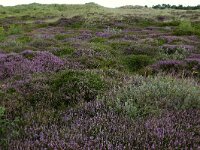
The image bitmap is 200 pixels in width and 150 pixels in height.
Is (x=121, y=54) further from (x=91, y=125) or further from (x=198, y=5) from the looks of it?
(x=198, y=5)

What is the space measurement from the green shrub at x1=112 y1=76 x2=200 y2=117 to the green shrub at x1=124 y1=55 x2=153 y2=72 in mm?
5211

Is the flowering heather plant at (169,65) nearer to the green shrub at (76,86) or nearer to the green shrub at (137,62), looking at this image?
the green shrub at (137,62)

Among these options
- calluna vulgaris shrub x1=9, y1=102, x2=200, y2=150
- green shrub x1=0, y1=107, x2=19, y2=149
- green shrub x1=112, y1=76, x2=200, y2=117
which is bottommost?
green shrub x1=0, y1=107, x2=19, y2=149

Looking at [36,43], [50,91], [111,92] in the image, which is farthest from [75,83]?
[36,43]

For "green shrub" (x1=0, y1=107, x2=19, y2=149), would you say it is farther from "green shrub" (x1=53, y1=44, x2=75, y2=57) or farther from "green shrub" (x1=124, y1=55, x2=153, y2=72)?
"green shrub" (x1=53, y1=44, x2=75, y2=57)

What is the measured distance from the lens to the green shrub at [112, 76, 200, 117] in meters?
5.55

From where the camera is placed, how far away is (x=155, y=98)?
6027mm

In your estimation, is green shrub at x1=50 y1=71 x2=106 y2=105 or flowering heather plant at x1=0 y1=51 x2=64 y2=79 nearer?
green shrub at x1=50 y1=71 x2=106 y2=105

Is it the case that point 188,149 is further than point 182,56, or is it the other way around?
point 182,56

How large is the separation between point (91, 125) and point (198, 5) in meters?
64.8

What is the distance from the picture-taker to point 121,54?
14.2m

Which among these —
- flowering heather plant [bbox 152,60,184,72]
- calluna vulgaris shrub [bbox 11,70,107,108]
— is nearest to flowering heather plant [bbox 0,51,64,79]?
calluna vulgaris shrub [bbox 11,70,107,108]

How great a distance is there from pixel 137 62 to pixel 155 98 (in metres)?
6.54

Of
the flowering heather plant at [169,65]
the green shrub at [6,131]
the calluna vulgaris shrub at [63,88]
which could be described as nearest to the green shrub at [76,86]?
the calluna vulgaris shrub at [63,88]
